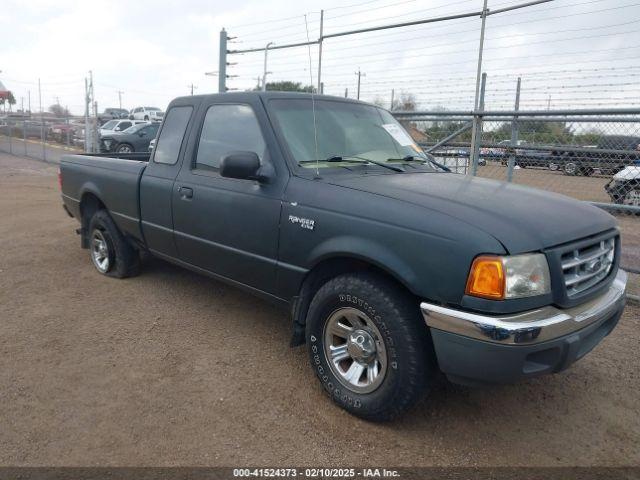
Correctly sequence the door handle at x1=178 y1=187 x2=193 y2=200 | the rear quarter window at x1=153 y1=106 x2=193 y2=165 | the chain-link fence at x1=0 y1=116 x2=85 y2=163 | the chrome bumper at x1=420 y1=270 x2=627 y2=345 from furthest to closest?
the chain-link fence at x1=0 y1=116 x2=85 y2=163
the rear quarter window at x1=153 y1=106 x2=193 y2=165
the door handle at x1=178 y1=187 x2=193 y2=200
the chrome bumper at x1=420 y1=270 x2=627 y2=345

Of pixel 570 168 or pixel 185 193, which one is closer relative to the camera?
pixel 185 193

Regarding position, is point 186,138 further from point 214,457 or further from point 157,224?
point 214,457

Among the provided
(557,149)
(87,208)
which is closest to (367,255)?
(557,149)

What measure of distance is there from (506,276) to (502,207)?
0.54m

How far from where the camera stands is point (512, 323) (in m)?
2.36

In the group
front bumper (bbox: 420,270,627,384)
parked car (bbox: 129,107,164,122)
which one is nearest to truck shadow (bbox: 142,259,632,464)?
front bumper (bbox: 420,270,627,384)

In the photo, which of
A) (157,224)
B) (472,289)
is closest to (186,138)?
(157,224)

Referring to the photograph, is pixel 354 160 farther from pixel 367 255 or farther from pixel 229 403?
pixel 229 403

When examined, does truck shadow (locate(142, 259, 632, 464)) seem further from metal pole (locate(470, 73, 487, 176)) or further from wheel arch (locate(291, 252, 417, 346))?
metal pole (locate(470, 73, 487, 176))

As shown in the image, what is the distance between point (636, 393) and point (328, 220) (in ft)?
7.91

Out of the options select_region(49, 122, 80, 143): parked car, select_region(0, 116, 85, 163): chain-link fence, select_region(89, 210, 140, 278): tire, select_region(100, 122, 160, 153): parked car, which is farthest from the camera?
select_region(49, 122, 80, 143): parked car

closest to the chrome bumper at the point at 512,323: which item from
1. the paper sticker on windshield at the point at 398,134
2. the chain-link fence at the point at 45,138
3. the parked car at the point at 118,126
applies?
the paper sticker on windshield at the point at 398,134

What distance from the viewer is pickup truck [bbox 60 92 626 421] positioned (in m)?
2.43

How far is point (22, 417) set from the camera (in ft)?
9.50
